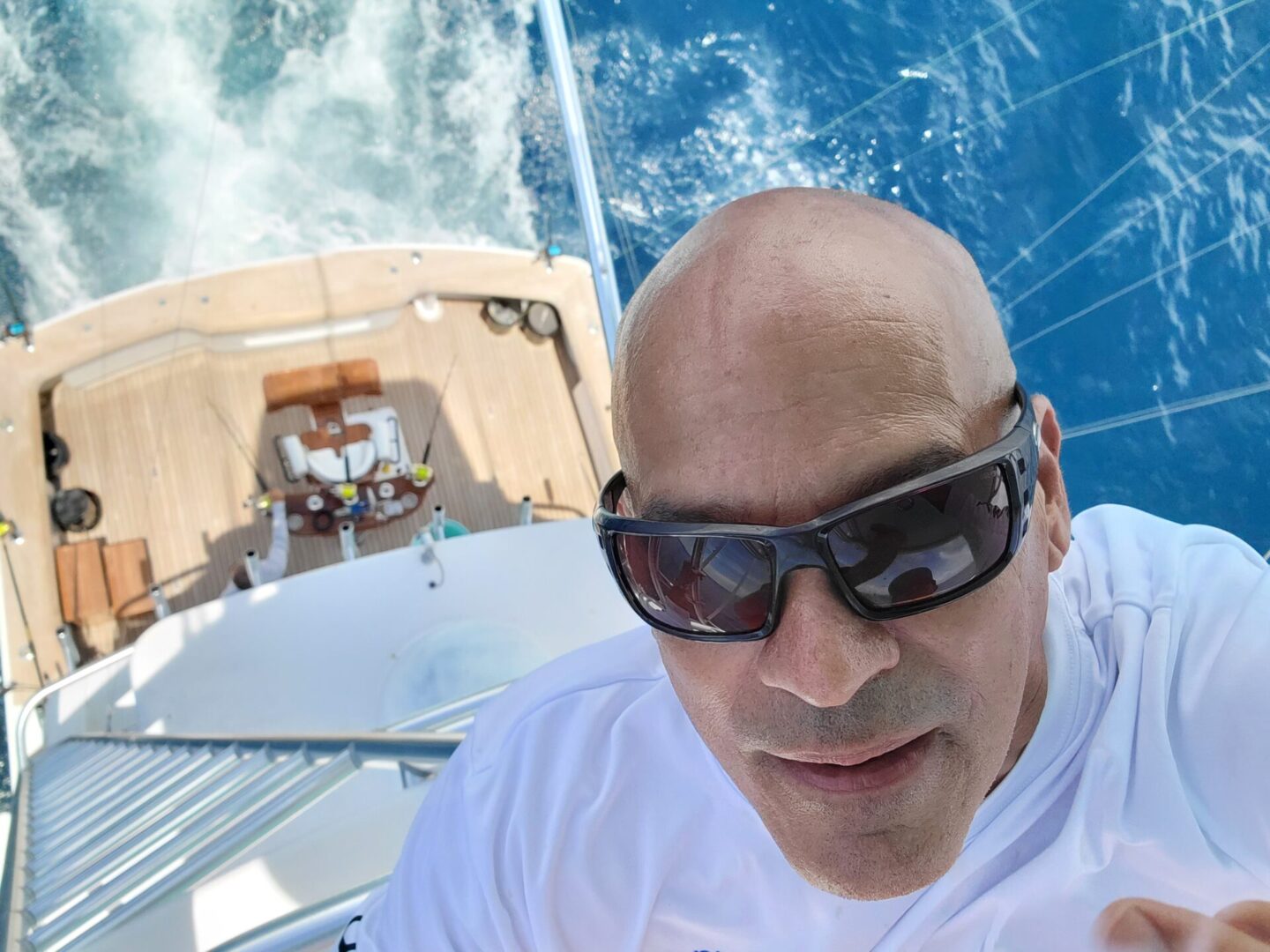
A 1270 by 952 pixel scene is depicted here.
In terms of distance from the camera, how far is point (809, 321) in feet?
2.52

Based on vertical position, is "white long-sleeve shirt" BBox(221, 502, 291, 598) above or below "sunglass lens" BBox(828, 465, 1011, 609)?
below

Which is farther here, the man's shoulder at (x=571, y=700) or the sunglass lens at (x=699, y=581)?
the man's shoulder at (x=571, y=700)

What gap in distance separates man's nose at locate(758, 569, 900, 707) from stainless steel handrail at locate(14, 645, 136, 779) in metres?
3.76

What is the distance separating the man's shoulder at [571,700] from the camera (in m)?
1.08

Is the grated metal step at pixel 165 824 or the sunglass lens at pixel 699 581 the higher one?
the sunglass lens at pixel 699 581

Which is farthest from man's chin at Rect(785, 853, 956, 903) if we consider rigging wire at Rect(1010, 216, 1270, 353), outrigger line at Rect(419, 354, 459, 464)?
outrigger line at Rect(419, 354, 459, 464)

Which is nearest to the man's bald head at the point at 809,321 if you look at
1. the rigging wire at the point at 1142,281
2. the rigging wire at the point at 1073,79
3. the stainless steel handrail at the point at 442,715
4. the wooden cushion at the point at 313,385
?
the rigging wire at the point at 1142,281

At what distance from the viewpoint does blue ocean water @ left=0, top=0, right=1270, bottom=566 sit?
1.90 metres

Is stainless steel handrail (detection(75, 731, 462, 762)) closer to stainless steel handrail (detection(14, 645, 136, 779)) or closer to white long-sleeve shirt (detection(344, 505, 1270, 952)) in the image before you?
white long-sleeve shirt (detection(344, 505, 1270, 952))

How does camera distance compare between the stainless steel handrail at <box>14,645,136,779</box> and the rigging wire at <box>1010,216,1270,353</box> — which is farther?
the stainless steel handrail at <box>14,645,136,779</box>

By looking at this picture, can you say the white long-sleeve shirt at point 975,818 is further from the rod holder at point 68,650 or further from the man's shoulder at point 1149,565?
the rod holder at point 68,650

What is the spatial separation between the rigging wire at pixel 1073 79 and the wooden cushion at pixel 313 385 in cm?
329

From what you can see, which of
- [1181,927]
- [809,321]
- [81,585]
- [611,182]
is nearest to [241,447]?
[81,585]

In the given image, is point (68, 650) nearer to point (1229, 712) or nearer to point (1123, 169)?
point (1229, 712)
